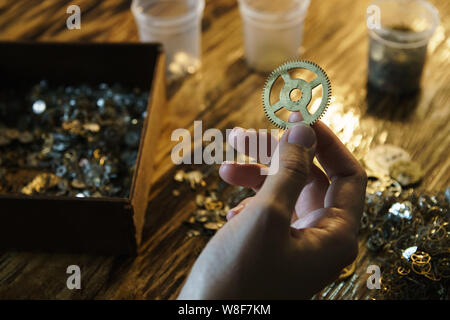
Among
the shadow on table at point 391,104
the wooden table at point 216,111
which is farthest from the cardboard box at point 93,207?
the shadow on table at point 391,104

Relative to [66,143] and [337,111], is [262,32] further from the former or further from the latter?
[66,143]

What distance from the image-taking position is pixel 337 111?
1118mm

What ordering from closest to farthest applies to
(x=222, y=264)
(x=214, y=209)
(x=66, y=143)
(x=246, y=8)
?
(x=222, y=264)
(x=214, y=209)
(x=66, y=143)
(x=246, y=8)

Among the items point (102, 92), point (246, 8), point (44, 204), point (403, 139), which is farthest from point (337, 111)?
point (44, 204)

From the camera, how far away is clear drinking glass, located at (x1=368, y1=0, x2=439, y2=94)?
3.51 ft

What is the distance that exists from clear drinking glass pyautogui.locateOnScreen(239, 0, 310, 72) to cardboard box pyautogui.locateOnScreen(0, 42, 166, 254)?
23cm

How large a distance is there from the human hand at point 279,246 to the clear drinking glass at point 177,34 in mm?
648

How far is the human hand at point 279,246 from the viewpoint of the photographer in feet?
1.85

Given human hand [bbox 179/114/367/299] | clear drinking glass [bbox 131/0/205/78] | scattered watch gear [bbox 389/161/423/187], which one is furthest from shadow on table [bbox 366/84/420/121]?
human hand [bbox 179/114/367/299]

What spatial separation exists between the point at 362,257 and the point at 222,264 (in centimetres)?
38

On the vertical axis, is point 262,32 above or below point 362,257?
above

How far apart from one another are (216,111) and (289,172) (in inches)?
22.5

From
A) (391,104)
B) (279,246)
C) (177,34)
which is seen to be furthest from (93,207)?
(391,104)

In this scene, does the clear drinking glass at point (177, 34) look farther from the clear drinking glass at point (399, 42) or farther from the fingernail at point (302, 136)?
the fingernail at point (302, 136)
